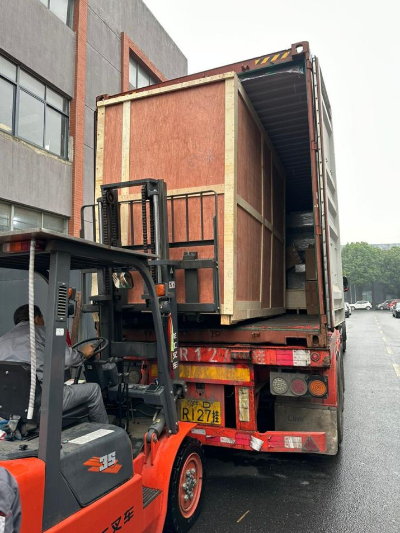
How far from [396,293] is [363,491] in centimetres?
7018

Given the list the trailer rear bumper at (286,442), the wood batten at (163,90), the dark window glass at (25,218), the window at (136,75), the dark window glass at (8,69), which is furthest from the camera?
the window at (136,75)

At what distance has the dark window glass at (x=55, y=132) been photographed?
12570 mm

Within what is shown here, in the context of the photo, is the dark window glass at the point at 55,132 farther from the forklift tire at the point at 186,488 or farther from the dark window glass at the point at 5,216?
the forklift tire at the point at 186,488

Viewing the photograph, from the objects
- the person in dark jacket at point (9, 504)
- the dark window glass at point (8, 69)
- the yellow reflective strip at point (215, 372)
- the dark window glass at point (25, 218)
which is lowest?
the person in dark jacket at point (9, 504)

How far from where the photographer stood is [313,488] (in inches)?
150

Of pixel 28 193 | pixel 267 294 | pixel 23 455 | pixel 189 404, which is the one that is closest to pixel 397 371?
pixel 267 294

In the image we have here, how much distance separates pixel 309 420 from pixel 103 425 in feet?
6.66

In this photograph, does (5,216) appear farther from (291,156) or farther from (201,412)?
(201,412)

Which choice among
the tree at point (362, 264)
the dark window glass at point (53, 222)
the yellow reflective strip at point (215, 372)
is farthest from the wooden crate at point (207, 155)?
the tree at point (362, 264)

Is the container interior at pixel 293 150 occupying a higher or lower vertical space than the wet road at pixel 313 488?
higher

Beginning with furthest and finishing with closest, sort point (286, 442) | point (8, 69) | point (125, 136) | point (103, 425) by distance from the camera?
1. point (8, 69)
2. point (125, 136)
3. point (286, 442)
4. point (103, 425)

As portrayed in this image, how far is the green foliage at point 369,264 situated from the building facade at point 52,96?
52.9 meters

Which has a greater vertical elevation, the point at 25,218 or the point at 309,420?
the point at 25,218

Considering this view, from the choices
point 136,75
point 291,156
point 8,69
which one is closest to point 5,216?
point 8,69
